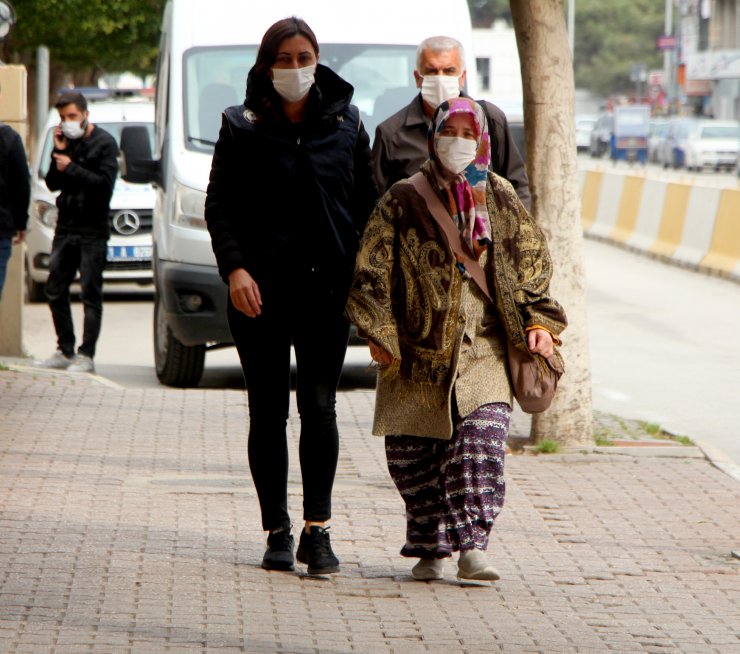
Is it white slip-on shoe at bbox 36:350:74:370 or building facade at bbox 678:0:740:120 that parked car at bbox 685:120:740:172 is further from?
white slip-on shoe at bbox 36:350:74:370

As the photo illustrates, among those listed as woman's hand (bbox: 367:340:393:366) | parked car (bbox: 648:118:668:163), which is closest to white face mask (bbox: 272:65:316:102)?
woman's hand (bbox: 367:340:393:366)

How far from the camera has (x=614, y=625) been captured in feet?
17.4

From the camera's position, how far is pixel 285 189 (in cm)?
569

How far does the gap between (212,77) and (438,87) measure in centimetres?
466

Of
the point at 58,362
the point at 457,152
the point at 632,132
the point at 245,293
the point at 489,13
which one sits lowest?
the point at 632,132

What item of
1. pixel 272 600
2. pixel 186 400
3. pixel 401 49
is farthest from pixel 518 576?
pixel 401 49

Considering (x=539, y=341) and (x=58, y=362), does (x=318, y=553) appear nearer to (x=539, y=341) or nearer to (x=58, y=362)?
(x=539, y=341)

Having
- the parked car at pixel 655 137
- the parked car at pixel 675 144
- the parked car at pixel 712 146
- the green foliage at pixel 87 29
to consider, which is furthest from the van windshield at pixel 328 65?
the parked car at pixel 655 137

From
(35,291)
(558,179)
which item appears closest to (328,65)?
(558,179)

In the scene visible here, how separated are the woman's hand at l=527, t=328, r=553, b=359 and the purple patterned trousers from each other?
0.24 meters

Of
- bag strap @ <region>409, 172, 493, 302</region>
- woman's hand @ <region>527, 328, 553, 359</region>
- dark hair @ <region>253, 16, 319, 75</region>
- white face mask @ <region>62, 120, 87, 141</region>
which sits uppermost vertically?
dark hair @ <region>253, 16, 319, 75</region>

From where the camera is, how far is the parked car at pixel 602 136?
77375 mm

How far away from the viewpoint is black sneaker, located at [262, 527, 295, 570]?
5863 millimetres

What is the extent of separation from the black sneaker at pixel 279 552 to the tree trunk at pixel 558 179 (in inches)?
118
